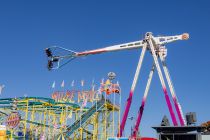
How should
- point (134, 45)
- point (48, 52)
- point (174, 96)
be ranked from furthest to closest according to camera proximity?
1. point (48, 52)
2. point (134, 45)
3. point (174, 96)

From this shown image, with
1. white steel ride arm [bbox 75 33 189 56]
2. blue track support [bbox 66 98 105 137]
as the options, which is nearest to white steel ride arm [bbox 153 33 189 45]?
white steel ride arm [bbox 75 33 189 56]

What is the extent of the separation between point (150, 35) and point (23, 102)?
2002 centimetres

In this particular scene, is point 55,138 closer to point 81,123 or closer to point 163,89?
point 81,123

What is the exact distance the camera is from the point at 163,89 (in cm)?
4922

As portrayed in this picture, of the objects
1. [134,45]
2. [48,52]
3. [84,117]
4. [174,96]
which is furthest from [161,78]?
[48,52]

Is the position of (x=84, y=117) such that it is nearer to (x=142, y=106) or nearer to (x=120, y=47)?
(x=142, y=106)

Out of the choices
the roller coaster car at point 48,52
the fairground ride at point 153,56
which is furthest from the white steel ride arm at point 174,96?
the roller coaster car at point 48,52

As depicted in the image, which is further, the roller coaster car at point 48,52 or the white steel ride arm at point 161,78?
the roller coaster car at point 48,52

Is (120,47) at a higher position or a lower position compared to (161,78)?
higher

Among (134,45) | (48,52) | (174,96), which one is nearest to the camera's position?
(174,96)

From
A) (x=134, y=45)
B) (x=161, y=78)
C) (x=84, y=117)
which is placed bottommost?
(x=84, y=117)

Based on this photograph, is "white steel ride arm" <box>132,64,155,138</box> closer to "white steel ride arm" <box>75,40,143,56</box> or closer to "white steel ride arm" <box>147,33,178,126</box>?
"white steel ride arm" <box>147,33,178,126</box>

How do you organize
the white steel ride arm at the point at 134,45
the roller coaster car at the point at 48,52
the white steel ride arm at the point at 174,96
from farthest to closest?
the roller coaster car at the point at 48,52 → the white steel ride arm at the point at 134,45 → the white steel ride arm at the point at 174,96

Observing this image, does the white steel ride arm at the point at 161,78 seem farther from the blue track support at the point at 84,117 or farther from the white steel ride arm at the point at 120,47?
the blue track support at the point at 84,117
